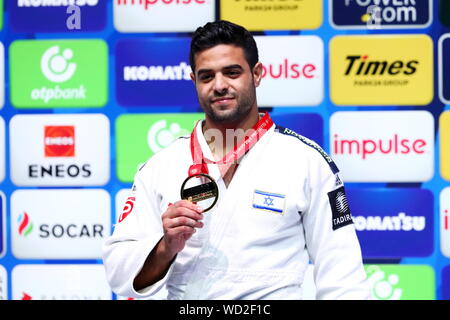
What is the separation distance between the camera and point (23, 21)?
232cm

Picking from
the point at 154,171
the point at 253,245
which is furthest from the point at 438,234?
the point at 154,171

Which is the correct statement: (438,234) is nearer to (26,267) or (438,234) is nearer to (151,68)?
(151,68)

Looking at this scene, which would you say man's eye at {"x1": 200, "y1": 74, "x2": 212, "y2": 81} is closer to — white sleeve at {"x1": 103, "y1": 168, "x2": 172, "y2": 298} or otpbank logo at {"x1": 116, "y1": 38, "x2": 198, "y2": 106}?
white sleeve at {"x1": 103, "y1": 168, "x2": 172, "y2": 298}

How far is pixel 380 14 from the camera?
224 centimetres

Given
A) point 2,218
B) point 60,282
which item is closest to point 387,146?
point 60,282

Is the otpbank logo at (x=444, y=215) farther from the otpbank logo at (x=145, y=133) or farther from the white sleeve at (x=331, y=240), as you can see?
the otpbank logo at (x=145, y=133)

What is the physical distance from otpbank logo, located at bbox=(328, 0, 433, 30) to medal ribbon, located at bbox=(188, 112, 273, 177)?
81cm

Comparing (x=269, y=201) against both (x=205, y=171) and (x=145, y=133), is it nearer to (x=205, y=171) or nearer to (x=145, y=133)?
(x=205, y=171)

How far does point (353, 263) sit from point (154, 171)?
0.61 m

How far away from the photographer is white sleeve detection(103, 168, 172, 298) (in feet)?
5.05

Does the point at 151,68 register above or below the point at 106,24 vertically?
below

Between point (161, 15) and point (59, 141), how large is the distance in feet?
2.13

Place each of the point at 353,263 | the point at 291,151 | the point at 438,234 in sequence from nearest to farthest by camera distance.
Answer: the point at 353,263 → the point at 291,151 → the point at 438,234

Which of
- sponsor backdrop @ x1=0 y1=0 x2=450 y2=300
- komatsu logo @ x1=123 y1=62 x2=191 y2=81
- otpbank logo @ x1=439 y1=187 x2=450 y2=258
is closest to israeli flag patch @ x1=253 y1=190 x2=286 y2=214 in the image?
sponsor backdrop @ x1=0 y1=0 x2=450 y2=300
